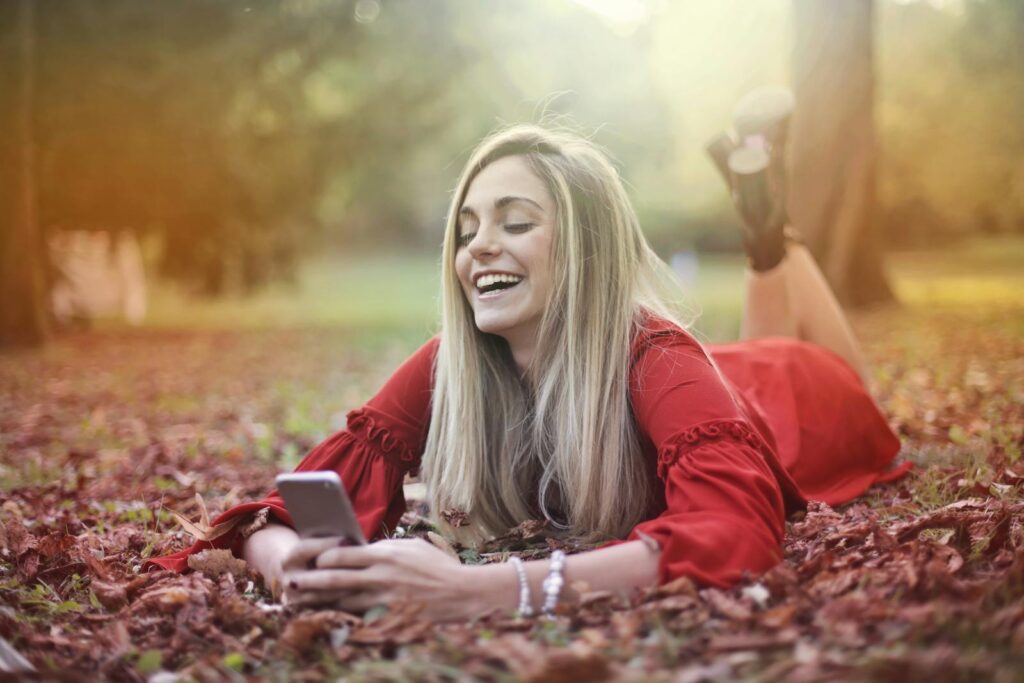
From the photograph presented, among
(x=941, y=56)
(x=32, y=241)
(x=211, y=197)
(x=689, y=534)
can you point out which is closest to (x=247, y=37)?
(x=211, y=197)

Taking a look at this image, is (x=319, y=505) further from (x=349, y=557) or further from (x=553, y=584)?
(x=553, y=584)

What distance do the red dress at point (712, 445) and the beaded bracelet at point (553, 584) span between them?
0.22 m

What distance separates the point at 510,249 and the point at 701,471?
3.14 ft

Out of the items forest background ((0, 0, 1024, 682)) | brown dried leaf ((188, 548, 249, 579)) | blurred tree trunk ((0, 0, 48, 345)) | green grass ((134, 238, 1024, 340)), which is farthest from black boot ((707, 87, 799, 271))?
blurred tree trunk ((0, 0, 48, 345))

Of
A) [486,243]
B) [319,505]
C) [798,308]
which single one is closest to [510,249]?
[486,243]

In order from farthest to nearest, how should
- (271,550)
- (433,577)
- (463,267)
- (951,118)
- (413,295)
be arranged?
1. (413,295)
2. (951,118)
3. (463,267)
4. (271,550)
5. (433,577)

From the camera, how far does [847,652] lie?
1.80m

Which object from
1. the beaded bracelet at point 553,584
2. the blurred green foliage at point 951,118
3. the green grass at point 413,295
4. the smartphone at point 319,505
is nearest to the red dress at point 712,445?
the beaded bracelet at point 553,584

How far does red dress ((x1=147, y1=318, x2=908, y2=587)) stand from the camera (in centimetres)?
224

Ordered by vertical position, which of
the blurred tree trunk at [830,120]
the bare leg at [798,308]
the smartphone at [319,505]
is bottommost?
the smartphone at [319,505]

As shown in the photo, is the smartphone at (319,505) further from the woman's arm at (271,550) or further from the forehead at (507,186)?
the forehead at (507,186)

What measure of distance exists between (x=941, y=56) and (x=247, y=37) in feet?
33.3

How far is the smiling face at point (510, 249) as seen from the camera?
2.85m

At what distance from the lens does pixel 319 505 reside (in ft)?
7.18
